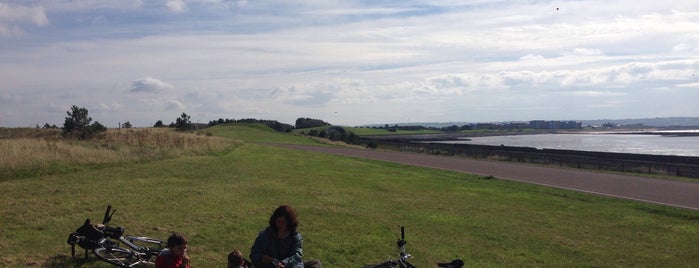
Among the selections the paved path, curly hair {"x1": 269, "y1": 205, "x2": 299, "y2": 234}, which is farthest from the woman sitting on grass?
the paved path

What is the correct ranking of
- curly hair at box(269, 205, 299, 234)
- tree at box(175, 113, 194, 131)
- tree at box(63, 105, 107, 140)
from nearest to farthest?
curly hair at box(269, 205, 299, 234)
tree at box(63, 105, 107, 140)
tree at box(175, 113, 194, 131)

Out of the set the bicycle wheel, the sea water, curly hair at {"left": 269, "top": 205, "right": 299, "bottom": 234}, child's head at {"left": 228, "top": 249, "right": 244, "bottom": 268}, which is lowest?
the sea water

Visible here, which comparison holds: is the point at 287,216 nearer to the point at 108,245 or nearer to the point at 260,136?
the point at 108,245

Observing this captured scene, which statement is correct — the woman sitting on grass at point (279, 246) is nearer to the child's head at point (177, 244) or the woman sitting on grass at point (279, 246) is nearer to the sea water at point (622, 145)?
the child's head at point (177, 244)

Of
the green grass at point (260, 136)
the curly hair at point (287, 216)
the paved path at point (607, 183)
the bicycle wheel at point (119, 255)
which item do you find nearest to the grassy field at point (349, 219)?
the bicycle wheel at point (119, 255)

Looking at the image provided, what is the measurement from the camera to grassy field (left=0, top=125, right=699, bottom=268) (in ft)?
34.9

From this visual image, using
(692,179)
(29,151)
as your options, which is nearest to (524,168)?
(692,179)

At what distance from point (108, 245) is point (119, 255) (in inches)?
8.8

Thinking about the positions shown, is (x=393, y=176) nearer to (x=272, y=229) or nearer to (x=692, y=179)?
(x=692, y=179)

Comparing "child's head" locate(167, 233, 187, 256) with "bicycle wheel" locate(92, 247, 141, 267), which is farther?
"bicycle wheel" locate(92, 247, 141, 267)

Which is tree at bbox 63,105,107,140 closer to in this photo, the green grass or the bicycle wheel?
the bicycle wheel

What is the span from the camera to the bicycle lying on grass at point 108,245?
27.7ft

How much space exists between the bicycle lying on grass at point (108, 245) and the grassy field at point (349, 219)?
0.26 m

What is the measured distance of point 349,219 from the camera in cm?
1402
